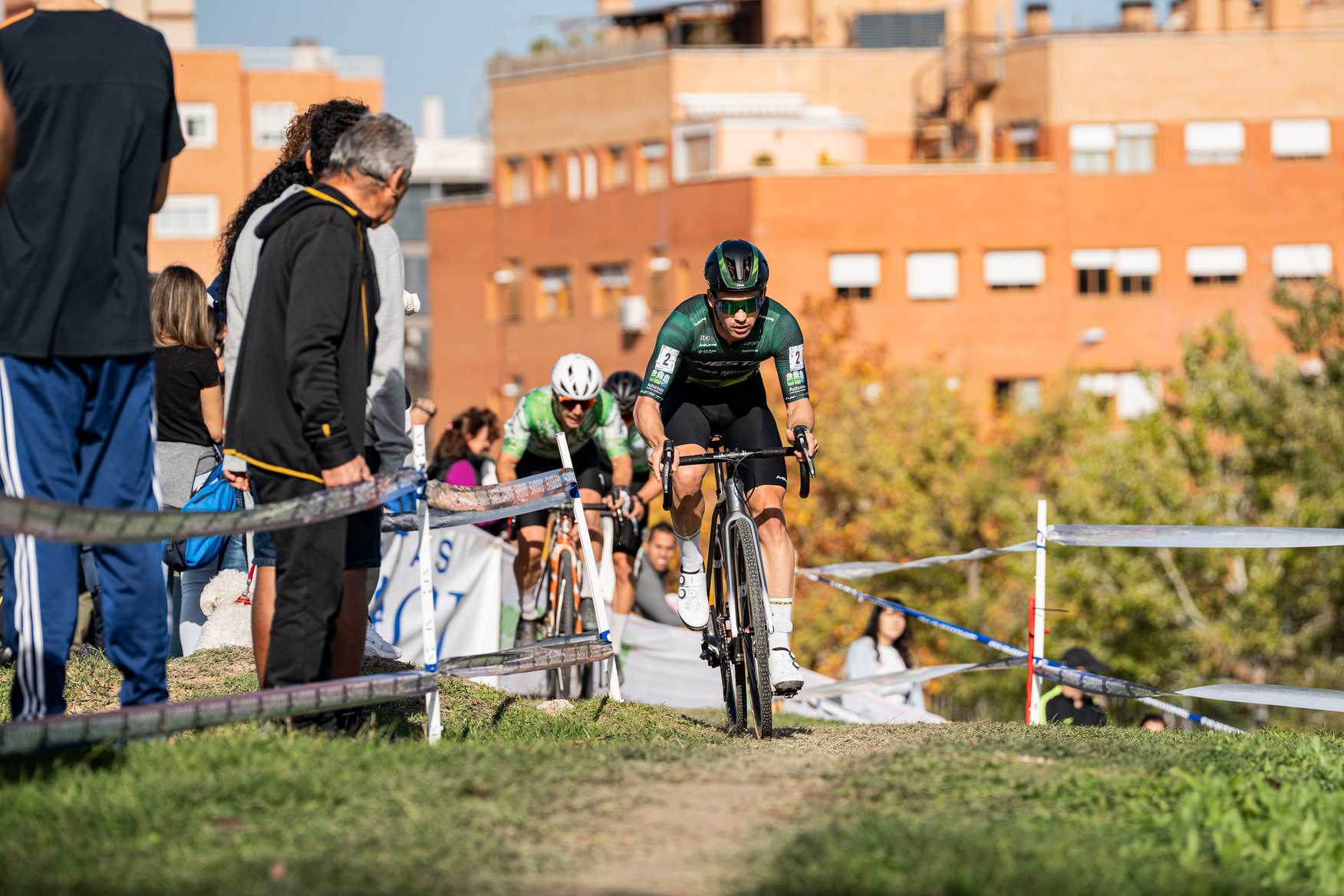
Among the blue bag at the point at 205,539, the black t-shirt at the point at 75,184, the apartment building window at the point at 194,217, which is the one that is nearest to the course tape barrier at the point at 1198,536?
the blue bag at the point at 205,539

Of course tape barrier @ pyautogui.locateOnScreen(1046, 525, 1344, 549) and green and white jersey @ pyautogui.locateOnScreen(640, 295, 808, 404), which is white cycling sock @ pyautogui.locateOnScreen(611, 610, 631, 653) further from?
green and white jersey @ pyautogui.locateOnScreen(640, 295, 808, 404)

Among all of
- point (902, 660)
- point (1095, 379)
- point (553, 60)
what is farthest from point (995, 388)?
point (902, 660)

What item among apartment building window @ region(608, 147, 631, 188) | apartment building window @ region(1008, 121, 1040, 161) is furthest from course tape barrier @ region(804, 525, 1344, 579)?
apartment building window @ region(608, 147, 631, 188)

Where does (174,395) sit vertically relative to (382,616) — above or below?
above

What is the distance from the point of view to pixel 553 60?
75.6 m

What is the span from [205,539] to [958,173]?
59095mm

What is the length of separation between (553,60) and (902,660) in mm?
62472

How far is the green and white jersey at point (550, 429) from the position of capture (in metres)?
12.5

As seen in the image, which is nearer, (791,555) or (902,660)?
(791,555)

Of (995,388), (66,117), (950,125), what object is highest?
(950,125)

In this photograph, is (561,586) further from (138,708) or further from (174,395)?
(138,708)

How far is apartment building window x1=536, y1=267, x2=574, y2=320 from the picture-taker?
74.4 metres

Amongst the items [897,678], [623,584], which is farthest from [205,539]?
[623,584]

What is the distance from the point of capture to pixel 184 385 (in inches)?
406
